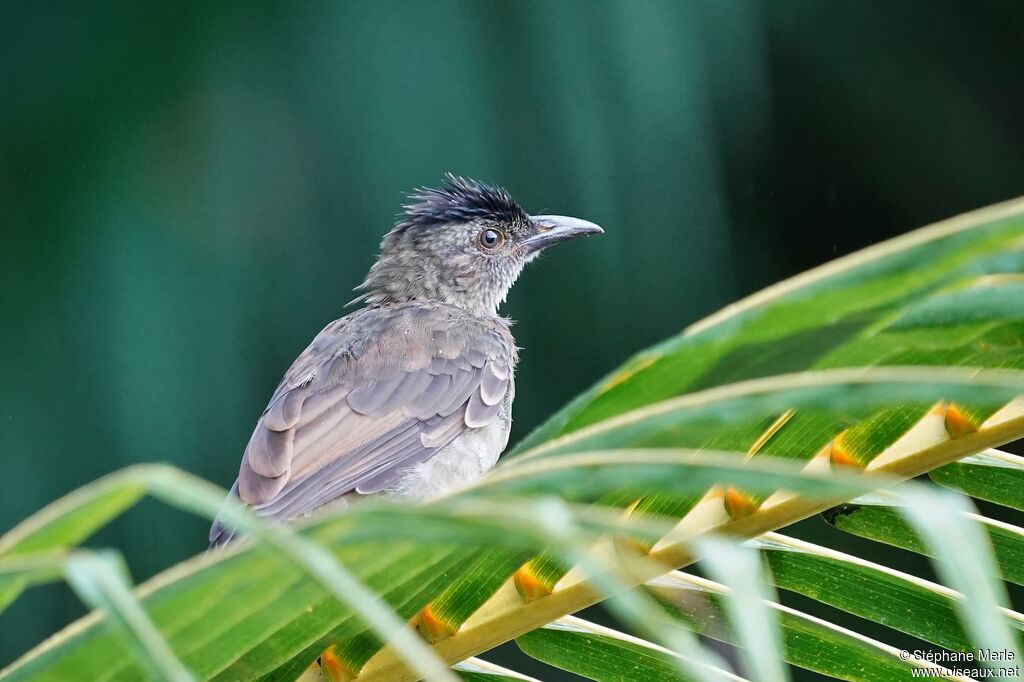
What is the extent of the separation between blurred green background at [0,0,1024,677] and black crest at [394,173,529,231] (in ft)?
0.22

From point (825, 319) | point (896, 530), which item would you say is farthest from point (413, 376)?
point (825, 319)

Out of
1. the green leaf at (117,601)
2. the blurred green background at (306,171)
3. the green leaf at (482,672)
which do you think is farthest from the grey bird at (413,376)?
the green leaf at (117,601)

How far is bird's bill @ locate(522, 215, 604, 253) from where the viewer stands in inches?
168

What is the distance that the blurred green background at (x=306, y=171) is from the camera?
361 cm

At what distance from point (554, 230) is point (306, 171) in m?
0.95

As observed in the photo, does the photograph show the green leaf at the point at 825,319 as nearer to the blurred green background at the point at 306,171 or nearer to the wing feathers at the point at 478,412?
the wing feathers at the point at 478,412

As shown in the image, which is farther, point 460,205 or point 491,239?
point 491,239

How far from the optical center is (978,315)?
821 millimetres

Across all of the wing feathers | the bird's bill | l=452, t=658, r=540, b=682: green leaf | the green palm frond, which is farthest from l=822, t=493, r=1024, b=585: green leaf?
the bird's bill

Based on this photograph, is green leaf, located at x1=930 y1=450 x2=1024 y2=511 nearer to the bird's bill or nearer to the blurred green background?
the blurred green background

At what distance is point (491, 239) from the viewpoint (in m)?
4.61

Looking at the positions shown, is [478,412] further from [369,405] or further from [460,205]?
[460,205]

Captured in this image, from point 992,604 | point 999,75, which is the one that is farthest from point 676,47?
point 992,604

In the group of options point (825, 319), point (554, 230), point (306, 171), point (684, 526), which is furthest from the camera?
point (554, 230)
